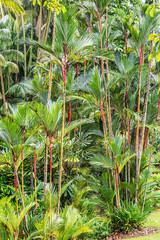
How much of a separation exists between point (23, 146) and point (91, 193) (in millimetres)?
3195

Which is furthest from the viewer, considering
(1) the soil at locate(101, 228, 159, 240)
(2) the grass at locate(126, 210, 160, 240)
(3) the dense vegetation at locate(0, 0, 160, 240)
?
(1) the soil at locate(101, 228, 159, 240)

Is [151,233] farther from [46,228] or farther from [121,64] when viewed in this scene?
[121,64]

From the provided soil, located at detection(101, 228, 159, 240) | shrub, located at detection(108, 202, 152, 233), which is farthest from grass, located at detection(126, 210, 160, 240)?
shrub, located at detection(108, 202, 152, 233)

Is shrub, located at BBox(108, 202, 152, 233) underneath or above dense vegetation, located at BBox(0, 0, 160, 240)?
underneath

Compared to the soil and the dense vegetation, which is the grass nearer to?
the soil

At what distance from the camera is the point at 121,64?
164 inches

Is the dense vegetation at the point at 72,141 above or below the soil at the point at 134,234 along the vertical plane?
above

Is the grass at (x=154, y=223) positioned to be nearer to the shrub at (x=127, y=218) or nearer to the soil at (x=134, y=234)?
the soil at (x=134, y=234)

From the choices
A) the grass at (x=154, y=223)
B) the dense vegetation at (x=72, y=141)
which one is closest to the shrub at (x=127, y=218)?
the dense vegetation at (x=72, y=141)

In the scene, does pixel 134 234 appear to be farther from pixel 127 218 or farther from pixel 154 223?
pixel 154 223

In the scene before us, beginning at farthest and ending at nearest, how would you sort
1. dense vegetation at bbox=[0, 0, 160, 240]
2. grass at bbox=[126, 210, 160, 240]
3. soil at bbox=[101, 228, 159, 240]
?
soil at bbox=[101, 228, 159, 240], grass at bbox=[126, 210, 160, 240], dense vegetation at bbox=[0, 0, 160, 240]

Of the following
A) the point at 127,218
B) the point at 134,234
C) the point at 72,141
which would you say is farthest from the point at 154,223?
the point at 72,141

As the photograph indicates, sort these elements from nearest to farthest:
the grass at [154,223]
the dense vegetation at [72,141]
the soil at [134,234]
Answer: the dense vegetation at [72,141]
the grass at [154,223]
the soil at [134,234]

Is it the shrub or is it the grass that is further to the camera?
the shrub
